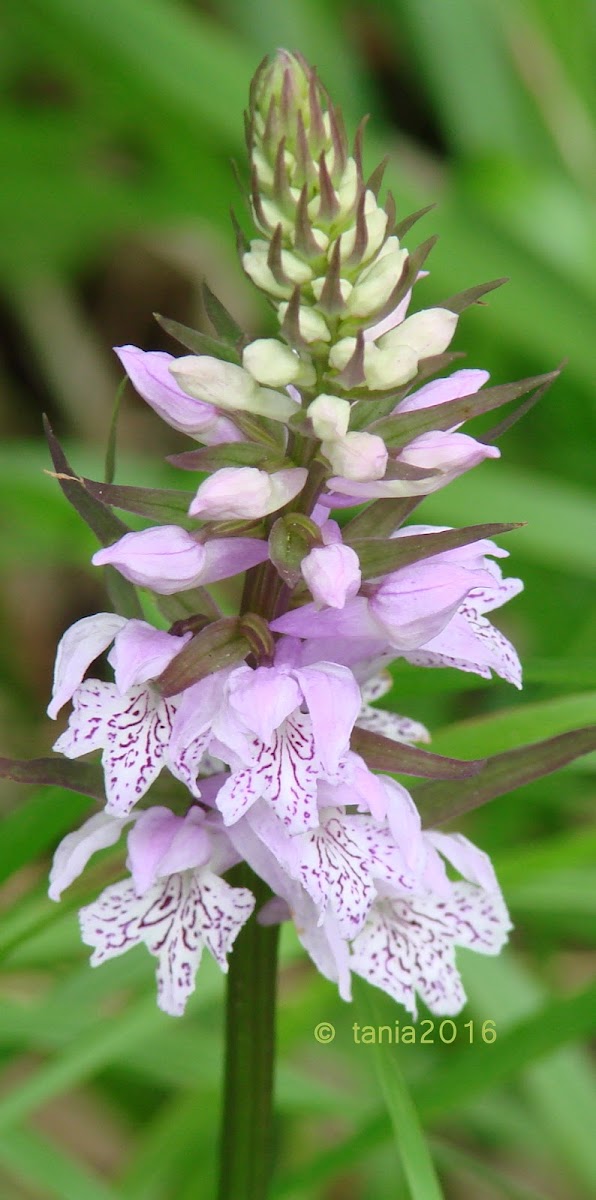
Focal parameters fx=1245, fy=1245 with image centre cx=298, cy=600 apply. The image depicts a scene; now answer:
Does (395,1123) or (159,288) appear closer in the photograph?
(395,1123)

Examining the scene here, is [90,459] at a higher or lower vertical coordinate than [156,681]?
lower

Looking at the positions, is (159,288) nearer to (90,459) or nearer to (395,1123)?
(90,459)

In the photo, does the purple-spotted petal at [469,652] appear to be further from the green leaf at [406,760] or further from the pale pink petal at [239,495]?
the pale pink petal at [239,495]

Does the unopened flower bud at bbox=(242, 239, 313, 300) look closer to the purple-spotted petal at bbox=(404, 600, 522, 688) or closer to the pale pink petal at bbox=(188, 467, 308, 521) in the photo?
the pale pink petal at bbox=(188, 467, 308, 521)

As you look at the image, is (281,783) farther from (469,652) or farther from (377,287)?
(377,287)

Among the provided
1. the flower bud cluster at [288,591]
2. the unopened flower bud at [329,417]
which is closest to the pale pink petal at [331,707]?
the flower bud cluster at [288,591]

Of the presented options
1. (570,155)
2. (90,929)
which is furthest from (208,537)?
(570,155)

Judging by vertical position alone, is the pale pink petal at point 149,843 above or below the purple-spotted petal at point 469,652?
below
